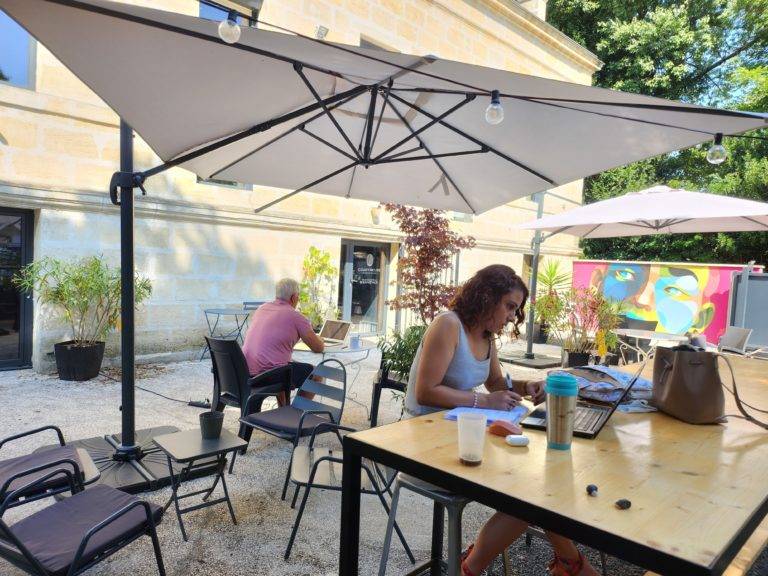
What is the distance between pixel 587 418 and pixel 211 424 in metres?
1.94

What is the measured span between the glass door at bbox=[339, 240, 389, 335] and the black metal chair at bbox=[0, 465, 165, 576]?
7544 mm

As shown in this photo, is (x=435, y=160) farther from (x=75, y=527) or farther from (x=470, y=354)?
(x=75, y=527)

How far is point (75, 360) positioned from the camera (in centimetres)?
600

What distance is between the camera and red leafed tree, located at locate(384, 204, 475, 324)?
616cm

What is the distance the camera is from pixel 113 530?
6.35ft

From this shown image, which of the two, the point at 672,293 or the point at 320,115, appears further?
the point at 672,293

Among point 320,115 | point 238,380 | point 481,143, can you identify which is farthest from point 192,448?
point 481,143

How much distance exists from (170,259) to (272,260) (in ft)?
5.55

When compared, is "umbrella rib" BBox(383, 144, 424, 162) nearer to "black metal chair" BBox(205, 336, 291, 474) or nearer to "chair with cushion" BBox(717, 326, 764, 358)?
"black metal chair" BBox(205, 336, 291, 474)

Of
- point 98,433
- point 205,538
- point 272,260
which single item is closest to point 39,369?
point 98,433

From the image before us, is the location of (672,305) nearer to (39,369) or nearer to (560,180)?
(560,180)

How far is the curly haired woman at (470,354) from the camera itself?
2.36 meters

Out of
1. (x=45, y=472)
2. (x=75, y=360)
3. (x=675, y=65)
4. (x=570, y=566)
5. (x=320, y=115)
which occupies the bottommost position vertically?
(x=75, y=360)

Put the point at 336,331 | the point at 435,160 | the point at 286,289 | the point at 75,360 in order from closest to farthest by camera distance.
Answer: the point at 435,160 < the point at 286,289 < the point at 336,331 < the point at 75,360
